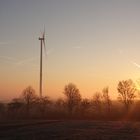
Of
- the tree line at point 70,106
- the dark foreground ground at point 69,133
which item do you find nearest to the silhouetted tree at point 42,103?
the tree line at point 70,106

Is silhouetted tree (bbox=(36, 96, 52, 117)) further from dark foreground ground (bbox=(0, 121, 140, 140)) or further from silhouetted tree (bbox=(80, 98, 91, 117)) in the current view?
dark foreground ground (bbox=(0, 121, 140, 140))

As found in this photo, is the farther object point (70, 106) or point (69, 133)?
point (70, 106)

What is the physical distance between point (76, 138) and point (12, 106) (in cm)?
8073

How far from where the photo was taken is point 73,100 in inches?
5113

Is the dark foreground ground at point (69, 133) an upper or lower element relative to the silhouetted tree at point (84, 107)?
lower

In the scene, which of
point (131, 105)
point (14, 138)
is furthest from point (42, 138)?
point (131, 105)

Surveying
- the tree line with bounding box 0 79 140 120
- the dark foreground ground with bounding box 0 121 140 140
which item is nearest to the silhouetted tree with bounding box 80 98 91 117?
the tree line with bounding box 0 79 140 120

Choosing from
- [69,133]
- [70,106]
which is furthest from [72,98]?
[69,133]

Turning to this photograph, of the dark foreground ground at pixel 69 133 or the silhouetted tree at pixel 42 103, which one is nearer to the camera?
the dark foreground ground at pixel 69 133

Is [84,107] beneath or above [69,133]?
above

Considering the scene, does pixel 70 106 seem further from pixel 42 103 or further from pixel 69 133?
pixel 69 133

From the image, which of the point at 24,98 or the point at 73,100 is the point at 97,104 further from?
the point at 24,98

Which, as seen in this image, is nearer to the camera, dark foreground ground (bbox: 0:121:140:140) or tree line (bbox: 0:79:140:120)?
dark foreground ground (bbox: 0:121:140:140)

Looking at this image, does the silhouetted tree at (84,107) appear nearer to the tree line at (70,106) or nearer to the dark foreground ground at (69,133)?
the tree line at (70,106)
